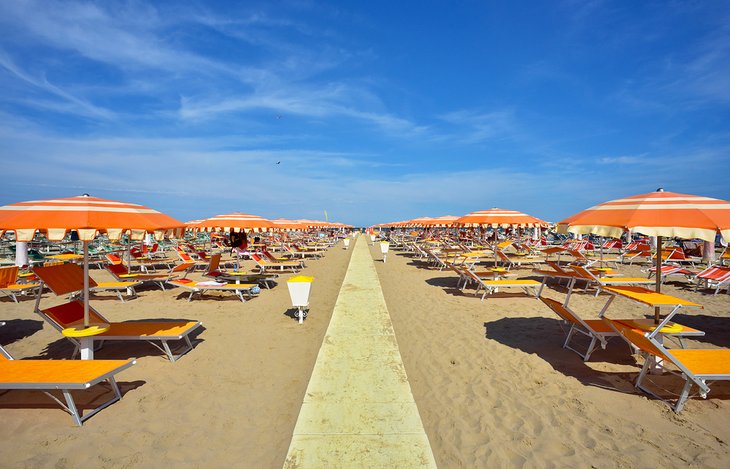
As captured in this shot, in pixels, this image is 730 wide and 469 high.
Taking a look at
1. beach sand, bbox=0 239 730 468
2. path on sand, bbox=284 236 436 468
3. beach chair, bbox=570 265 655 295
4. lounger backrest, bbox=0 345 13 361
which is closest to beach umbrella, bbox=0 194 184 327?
lounger backrest, bbox=0 345 13 361

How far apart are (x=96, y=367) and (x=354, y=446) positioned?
2.49m

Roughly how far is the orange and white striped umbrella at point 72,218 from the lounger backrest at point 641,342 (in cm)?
486

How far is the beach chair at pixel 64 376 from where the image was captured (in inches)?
117

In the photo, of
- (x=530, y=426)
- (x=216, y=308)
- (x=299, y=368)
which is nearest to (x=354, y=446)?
(x=530, y=426)

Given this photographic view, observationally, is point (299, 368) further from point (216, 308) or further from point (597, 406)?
point (216, 308)

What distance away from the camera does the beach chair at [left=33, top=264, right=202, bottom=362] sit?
4.11m

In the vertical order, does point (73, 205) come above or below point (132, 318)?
above

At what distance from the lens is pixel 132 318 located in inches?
264

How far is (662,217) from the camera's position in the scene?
10.5 feet

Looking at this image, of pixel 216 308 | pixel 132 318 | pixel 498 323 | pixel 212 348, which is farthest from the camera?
pixel 216 308

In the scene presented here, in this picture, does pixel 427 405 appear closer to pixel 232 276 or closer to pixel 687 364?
pixel 687 364

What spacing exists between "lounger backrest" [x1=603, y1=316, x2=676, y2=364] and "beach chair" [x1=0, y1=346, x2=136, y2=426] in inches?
190

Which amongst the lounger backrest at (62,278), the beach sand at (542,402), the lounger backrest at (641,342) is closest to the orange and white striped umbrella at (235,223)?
the lounger backrest at (62,278)

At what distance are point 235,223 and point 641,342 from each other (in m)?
7.59
